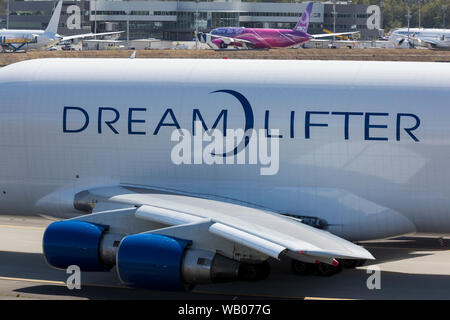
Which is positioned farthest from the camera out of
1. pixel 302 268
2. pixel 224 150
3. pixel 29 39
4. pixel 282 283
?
pixel 29 39

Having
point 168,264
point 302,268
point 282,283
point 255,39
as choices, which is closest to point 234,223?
point 168,264

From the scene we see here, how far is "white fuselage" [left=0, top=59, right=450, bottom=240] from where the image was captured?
72.0 ft

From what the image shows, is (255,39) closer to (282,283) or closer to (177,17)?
(177,17)

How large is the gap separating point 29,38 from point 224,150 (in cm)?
11480

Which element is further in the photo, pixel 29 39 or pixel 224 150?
pixel 29 39

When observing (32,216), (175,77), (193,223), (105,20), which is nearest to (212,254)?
(193,223)

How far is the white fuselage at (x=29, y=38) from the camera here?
5103 inches

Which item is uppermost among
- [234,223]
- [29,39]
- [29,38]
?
[29,38]

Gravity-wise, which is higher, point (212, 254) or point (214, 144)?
point (214, 144)

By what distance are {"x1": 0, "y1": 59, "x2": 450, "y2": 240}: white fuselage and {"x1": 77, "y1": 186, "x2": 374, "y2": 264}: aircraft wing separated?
→ 25.9 inches

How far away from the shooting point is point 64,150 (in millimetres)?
23688

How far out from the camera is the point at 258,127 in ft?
73.9

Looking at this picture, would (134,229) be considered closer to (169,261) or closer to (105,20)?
(169,261)

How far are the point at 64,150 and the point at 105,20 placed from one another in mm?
156764
